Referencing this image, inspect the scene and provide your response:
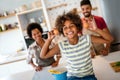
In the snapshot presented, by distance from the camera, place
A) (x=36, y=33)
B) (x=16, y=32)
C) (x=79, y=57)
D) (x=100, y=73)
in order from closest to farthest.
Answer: (x=79, y=57), (x=100, y=73), (x=36, y=33), (x=16, y=32)

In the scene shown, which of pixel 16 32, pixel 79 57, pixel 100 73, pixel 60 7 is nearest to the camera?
pixel 79 57

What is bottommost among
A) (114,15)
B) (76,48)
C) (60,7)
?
(76,48)

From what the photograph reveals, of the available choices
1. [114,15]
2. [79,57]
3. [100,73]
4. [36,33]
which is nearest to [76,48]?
[79,57]

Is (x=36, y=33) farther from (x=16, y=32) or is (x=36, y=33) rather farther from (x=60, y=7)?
(x=16, y=32)

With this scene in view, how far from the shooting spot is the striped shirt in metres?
1.17

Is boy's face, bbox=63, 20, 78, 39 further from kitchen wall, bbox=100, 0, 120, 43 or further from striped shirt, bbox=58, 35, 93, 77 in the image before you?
kitchen wall, bbox=100, 0, 120, 43

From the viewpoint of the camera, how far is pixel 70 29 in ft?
3.97

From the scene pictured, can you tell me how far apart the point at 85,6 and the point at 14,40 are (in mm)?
2009

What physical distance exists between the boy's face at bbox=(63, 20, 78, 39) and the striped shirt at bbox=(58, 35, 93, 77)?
55 millimetres

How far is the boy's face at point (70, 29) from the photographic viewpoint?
1.21 metres

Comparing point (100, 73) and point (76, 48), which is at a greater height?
point (76, 48)

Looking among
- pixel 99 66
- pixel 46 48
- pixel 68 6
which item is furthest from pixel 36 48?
pixel 68 6

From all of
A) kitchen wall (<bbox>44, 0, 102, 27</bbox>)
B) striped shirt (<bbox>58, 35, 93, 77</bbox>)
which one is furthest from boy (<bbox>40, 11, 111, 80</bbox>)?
kitchen wall (<bbox>44, 0, 102, 27</bbox>)

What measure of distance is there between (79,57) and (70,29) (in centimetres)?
19
